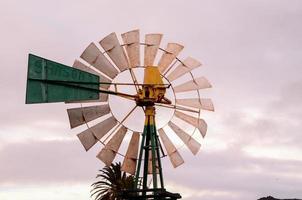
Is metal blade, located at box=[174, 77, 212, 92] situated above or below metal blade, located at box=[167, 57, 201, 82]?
below

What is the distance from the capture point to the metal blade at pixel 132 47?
26578 millimetres

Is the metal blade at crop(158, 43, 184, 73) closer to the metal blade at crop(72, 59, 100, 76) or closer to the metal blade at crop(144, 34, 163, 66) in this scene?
the metal blade at crop(144, 34, 163, 66)

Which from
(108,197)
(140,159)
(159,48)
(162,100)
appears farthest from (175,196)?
(108,197)

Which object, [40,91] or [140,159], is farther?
[140,159]

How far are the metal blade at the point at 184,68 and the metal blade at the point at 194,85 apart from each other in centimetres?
41

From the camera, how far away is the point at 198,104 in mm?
27156

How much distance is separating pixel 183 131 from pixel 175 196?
273 cm

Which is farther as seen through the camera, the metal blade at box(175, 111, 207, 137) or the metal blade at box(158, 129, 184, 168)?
the metal blade at box(175, 111, 207, 137)

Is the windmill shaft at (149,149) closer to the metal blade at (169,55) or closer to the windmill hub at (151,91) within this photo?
the windmill hub at (151,91)

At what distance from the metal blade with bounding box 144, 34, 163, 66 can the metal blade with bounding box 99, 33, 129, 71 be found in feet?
2.77

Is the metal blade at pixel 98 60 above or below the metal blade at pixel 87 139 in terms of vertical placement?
above

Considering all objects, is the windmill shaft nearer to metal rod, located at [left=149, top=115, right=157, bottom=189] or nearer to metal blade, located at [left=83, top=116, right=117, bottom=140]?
metal rod, located at [left=149, top=115, right=157, bottom=189]

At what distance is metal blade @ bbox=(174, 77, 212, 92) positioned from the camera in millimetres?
27094

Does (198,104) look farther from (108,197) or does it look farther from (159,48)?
(108,197)
